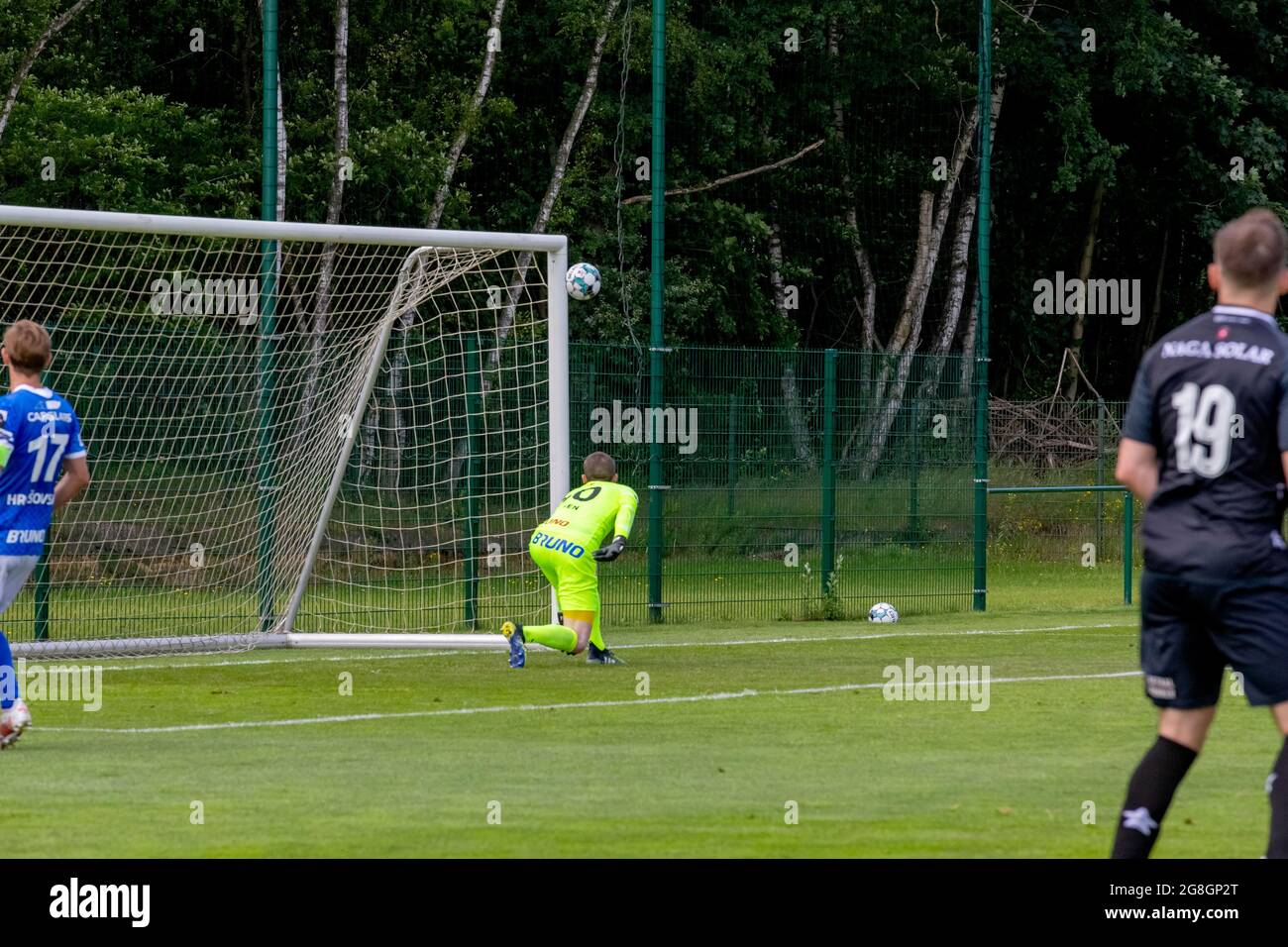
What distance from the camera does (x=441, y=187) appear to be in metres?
28.8

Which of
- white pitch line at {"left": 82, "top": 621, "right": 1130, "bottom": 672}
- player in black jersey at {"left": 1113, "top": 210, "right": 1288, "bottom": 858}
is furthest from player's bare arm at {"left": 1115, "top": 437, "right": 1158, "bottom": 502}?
white pitch line at {"left": 82, "top": 621, "right": 1130, "bottom": 672}

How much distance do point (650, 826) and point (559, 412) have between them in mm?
7510

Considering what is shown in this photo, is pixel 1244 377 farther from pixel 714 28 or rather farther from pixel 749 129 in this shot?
pixel 714 28

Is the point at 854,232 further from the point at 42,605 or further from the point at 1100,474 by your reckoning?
the point at 42,605

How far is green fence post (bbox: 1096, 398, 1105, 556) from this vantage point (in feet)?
78.3

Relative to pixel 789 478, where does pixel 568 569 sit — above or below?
below

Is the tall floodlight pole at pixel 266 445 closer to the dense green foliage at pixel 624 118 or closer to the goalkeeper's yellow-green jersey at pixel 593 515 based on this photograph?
the goalkeeper's yellow-green jersey at pixel 593 515

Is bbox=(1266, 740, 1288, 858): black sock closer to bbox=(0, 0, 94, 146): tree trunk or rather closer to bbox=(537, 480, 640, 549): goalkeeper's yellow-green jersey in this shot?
bbox=(537, 480, 640, 549): goalkeeper's yellow-green jersey

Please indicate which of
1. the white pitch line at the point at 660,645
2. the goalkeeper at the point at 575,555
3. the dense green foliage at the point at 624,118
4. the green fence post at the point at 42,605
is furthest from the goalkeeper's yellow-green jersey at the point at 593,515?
the dense green foliage at the point at 624,118

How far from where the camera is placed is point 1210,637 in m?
6.18

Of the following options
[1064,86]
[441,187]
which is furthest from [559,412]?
[1064,86]

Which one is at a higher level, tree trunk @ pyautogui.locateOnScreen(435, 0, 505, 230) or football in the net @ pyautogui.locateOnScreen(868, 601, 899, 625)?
tree trunk @ pyautogui.locateOnScreen(435, 0, 505, 230)

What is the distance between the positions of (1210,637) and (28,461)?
580 cm

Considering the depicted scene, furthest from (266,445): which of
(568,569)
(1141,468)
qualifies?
(1141,468)
